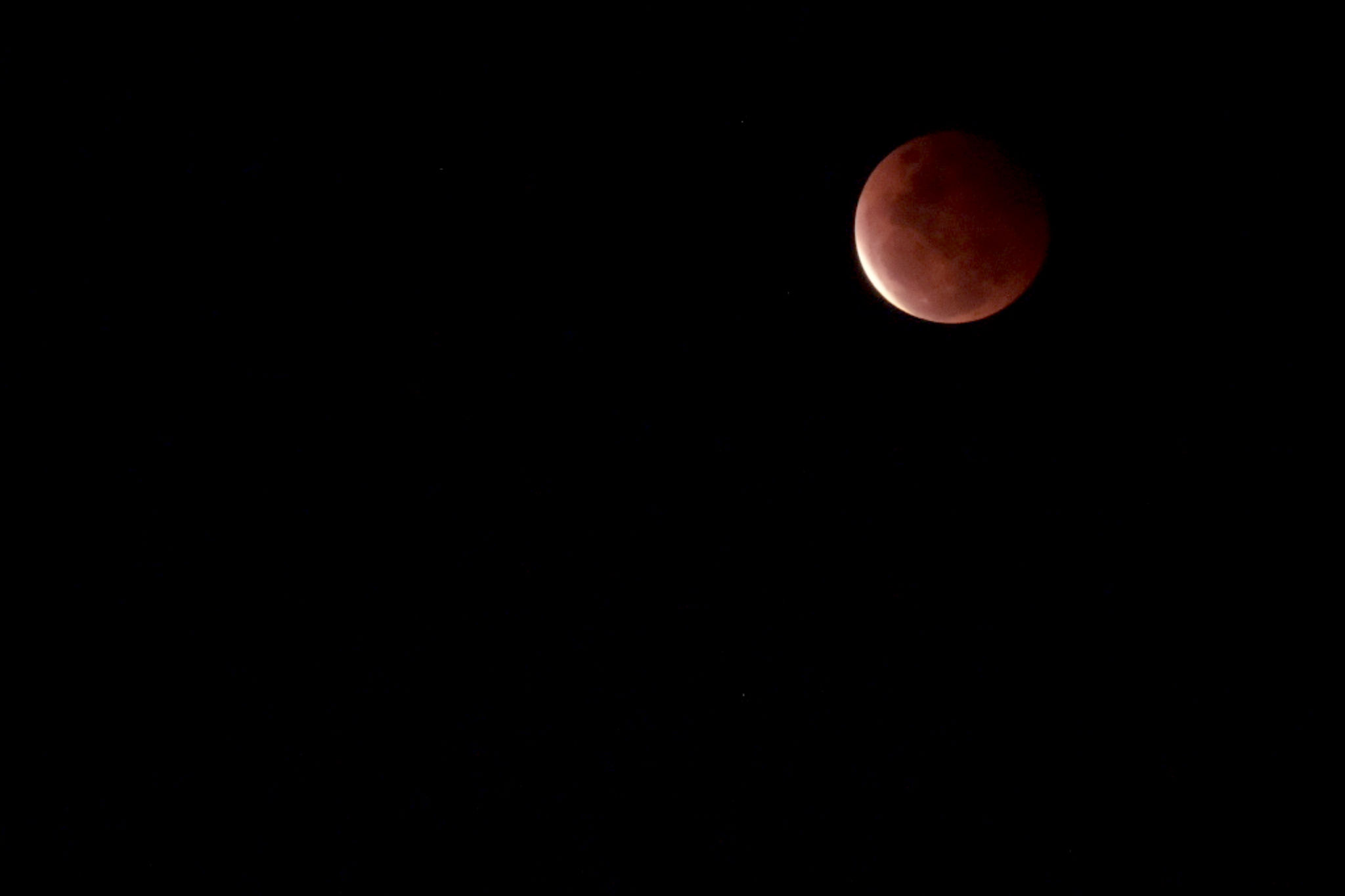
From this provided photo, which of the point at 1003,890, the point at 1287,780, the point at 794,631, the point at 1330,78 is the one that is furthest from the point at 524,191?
the point at 1287,780

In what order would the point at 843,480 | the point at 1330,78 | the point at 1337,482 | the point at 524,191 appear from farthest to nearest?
the point at 843,480 → the point at 1337,482 → the point at 524,191 → the point at 1330,78

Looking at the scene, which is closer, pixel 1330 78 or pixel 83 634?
pixel 1330 78

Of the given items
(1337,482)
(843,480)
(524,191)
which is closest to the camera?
(524,191)

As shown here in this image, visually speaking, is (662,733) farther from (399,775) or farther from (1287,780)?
(1287,780)

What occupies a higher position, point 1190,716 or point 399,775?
point 1190,716

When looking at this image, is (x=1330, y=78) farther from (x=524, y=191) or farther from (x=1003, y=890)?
(x=1003, y=890)

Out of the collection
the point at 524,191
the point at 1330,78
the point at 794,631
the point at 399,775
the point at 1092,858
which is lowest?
the point at 399,775
